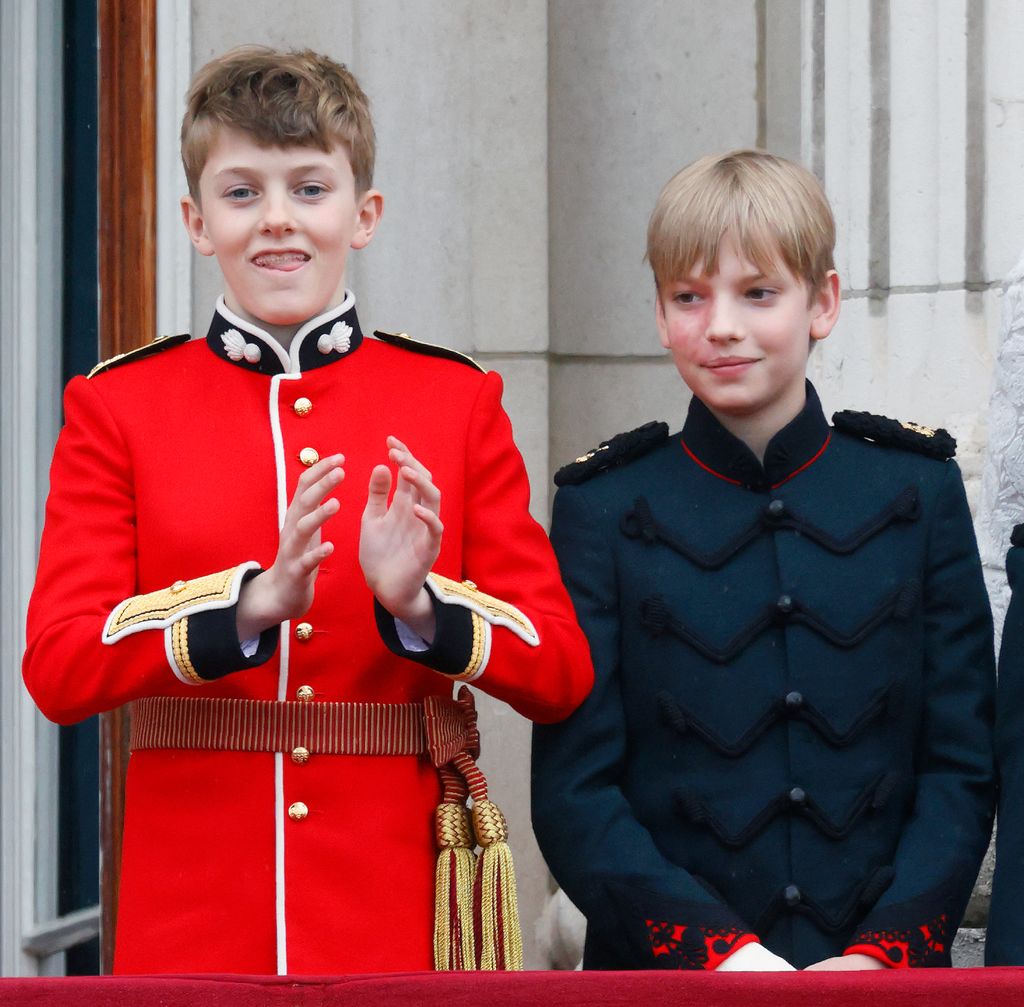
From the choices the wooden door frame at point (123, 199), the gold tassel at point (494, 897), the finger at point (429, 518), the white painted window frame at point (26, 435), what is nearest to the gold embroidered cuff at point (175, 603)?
the finger at point (429, 518)

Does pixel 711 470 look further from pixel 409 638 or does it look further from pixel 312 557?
pixel 312 557

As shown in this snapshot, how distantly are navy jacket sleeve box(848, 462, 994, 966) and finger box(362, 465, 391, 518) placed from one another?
2.43ft

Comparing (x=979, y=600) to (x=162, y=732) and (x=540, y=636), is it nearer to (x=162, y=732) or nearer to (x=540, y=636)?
(x=540, y=636)

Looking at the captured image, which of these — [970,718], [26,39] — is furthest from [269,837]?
[26,39]

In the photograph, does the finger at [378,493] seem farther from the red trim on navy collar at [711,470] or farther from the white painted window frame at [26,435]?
the white painted window frame at [26,435]

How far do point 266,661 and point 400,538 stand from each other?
250 millimetres

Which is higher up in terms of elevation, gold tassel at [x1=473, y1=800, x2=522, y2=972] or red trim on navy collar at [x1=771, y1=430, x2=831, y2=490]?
red trim on navy collar at [x1=771, y1=430, x2=831, y2=490]

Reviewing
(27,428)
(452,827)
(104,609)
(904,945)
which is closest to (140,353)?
(104,609)

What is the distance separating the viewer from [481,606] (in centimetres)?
237

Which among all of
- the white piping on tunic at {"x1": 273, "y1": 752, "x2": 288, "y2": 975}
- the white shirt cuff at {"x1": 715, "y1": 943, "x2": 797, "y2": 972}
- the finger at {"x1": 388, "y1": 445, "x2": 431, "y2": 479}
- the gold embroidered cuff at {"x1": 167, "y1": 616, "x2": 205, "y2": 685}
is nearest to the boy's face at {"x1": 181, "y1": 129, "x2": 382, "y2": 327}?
the finger at {"x1": 388, "y1": 445, "x2": 431, "y2": 479}

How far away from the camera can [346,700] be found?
2.46 m

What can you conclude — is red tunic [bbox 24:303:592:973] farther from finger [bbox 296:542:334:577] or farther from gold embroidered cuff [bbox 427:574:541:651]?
finger [bbox 296:542:334:577]

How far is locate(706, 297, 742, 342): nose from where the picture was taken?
2486 mm

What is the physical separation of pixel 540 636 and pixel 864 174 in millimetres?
1703
